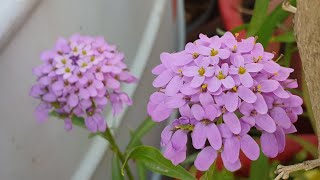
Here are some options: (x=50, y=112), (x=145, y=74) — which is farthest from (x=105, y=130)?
(x=145, y=74)

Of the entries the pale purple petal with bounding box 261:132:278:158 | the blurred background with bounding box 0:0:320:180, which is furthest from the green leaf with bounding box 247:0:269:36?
the pale purple petal with bounding box 261:132:278:158

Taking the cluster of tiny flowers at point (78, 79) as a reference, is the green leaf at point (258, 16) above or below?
above

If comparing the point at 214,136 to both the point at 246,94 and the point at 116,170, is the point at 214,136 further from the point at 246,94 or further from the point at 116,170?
the point at 116,170

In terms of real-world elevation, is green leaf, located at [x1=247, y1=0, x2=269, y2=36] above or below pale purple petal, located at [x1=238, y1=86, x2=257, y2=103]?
above

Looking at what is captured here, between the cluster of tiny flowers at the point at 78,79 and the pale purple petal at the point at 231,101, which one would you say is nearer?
the pale purple petal at the point at 231,101

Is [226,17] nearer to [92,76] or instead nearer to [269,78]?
[92,76]

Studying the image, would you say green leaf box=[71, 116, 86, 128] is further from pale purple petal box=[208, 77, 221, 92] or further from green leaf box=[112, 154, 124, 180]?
pale purple petal box=[208, 77, 221, 92]

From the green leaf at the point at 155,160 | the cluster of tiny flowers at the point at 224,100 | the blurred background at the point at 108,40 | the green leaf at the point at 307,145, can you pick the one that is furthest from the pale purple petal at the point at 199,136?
the green leaf at the point at 307,145

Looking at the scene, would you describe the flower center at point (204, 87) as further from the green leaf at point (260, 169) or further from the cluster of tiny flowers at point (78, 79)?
the green leaf at point (260, 169)
